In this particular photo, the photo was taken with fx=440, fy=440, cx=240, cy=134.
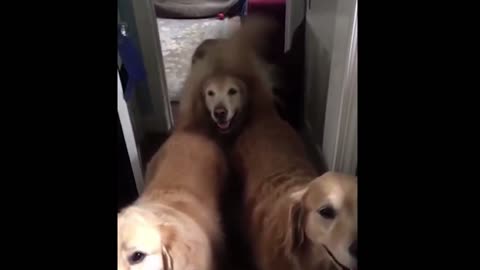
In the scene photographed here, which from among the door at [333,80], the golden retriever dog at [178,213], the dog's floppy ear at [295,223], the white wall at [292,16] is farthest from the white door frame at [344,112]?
the white wall at [292,16]

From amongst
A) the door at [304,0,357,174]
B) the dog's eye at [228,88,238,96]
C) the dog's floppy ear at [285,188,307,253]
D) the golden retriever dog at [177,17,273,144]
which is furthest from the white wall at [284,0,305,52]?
the dog's floppy ear at [285,188,307,253]

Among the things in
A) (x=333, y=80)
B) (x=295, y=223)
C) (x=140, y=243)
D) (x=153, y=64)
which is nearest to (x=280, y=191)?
(x=295, y=223)

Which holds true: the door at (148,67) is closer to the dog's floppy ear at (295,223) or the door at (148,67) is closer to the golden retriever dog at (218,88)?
the golden retriever dog at (218,88)

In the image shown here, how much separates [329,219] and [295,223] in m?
0.10

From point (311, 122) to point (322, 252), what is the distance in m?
0.67

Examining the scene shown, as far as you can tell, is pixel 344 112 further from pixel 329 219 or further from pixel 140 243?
pixel 140 243

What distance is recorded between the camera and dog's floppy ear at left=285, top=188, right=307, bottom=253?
0.79 m

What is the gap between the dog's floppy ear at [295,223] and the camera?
0.79 meters

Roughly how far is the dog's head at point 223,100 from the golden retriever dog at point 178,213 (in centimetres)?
8

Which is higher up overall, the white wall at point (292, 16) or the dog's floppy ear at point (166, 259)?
the white wall at point (292, 16)
